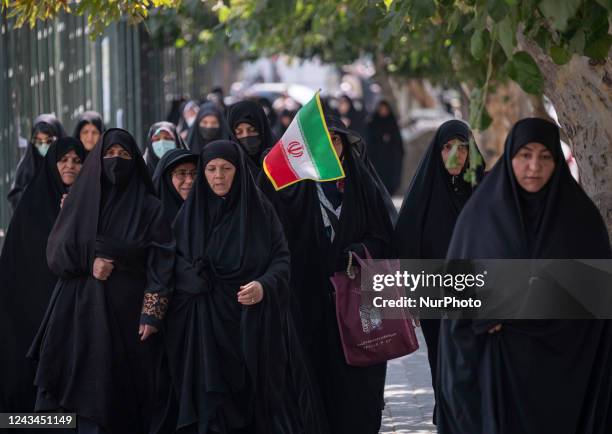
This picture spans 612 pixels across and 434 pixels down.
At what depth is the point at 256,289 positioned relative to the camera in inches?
235

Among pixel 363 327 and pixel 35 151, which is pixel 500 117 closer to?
pixel 35 151

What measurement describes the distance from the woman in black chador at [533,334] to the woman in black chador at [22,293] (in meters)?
2.53

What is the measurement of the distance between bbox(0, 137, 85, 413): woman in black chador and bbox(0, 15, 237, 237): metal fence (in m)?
3.86

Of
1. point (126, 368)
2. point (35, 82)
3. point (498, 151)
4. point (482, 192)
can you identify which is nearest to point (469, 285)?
point (482, 192)

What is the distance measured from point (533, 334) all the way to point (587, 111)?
4.97ft

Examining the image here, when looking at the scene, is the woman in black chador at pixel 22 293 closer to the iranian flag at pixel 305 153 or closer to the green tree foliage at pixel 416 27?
the green tree foliage at pixel 416 27

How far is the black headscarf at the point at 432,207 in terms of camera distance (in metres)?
6.87

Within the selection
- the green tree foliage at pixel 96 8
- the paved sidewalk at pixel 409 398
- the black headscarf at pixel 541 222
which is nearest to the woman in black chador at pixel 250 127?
the green tree foliage at pixel 96 8

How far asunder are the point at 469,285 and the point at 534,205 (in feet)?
1.24

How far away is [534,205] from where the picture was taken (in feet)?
16.9

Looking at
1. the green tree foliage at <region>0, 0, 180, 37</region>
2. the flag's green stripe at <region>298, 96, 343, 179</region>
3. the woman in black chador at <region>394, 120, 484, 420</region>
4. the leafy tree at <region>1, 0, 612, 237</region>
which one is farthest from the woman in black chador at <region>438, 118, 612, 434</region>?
the green tree foliage at <region>0, 0, 180, 37</region>

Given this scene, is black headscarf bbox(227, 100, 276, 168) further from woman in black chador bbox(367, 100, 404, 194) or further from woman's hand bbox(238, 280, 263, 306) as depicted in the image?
woman in black chador bbox(367, 100, 404, 194)

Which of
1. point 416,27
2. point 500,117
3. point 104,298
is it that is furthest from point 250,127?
point 500,117

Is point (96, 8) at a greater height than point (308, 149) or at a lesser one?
greater
